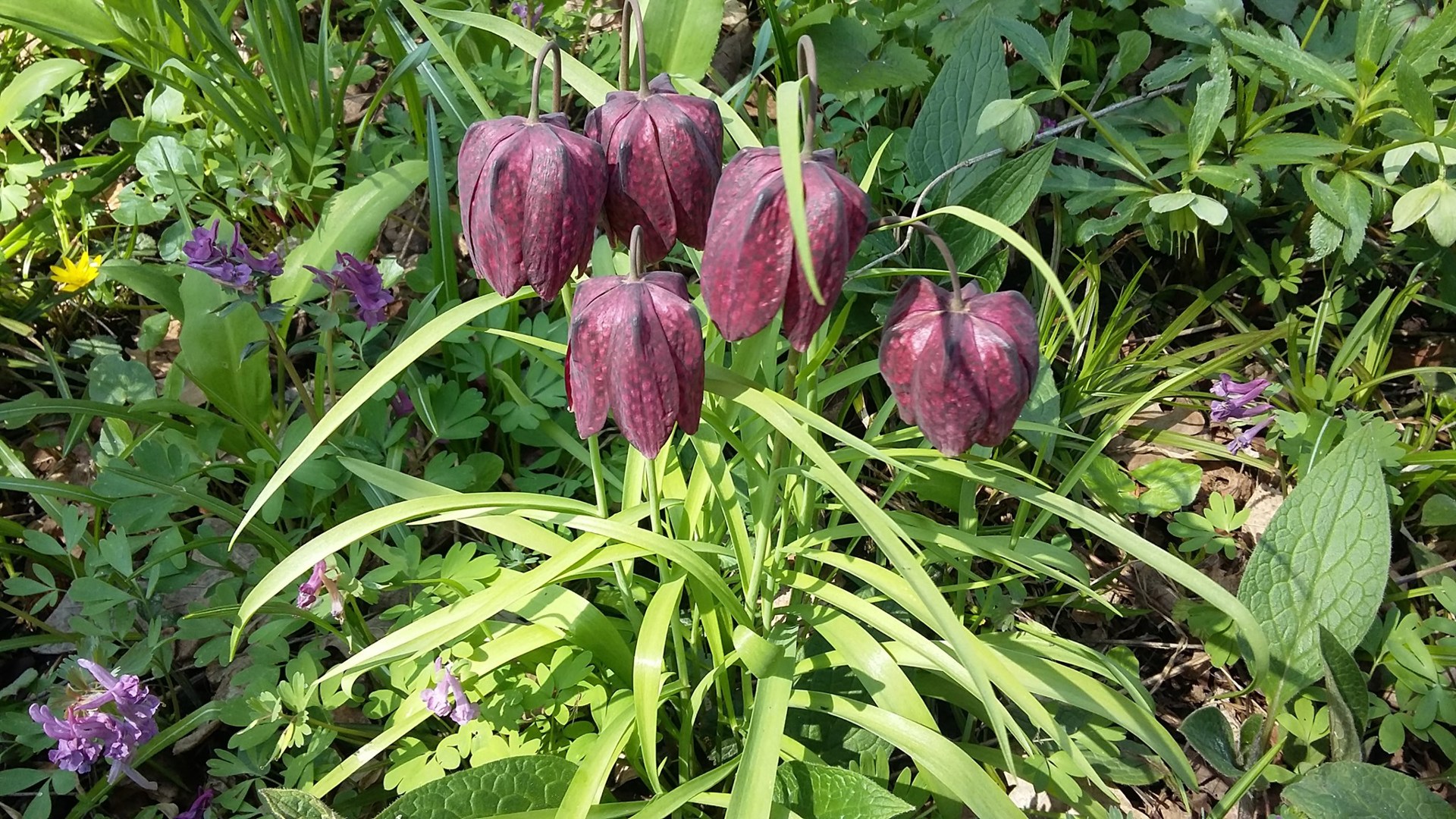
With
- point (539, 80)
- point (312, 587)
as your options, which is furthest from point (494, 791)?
point (539, 80)

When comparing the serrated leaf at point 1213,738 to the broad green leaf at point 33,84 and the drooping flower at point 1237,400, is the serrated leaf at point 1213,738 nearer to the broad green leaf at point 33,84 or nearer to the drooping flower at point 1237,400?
the drooping flower at point 1237,400

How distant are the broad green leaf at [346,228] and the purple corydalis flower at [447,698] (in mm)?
784

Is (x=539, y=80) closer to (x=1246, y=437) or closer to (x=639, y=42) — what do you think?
(x=639, y=42)

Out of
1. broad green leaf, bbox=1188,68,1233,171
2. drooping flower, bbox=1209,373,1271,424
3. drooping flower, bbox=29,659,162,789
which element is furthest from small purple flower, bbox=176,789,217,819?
broad green leaf, bbox=1188,68,1233,171

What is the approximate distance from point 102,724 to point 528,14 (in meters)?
1.49

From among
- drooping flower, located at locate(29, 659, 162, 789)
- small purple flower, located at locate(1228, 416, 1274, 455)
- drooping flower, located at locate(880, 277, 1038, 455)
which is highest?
drooping flower, located at locate(880, 277, 1038, 455)

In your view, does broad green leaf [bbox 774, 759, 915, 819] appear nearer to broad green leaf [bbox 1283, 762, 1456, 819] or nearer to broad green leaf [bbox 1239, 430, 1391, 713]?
broad green leaf [bbox 1283, 762, 1456, 819]

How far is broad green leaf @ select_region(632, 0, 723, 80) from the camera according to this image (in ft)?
5.49

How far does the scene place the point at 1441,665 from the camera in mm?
1392

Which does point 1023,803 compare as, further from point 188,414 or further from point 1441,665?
point 188,414

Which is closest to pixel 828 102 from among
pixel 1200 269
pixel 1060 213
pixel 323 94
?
pixel 1060 213

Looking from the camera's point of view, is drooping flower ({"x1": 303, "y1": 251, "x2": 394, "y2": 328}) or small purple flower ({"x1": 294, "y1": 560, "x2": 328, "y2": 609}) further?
drooping flower ({"x1": 303, "y1": 251, "x2": 394, "y2": 328})

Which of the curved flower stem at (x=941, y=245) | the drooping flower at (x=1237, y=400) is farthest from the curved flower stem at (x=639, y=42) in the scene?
the drooping flower at (x=1237, y=400)

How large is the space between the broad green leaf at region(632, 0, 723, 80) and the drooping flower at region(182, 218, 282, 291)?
741 millimetres
